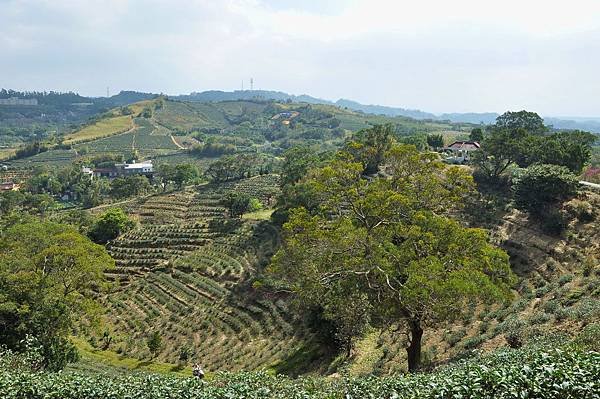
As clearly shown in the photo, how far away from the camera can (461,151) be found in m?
67.0

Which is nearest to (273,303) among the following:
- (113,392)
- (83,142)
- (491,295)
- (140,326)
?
(140,326)

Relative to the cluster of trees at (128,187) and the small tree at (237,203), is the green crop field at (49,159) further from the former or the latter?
the small tree at (237,203)

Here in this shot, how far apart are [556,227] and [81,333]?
38.8 metres

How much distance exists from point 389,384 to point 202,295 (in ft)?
107

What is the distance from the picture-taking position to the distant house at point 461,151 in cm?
6125

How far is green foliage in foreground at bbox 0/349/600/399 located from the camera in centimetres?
825

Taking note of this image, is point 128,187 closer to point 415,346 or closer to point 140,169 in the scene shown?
point 140,169

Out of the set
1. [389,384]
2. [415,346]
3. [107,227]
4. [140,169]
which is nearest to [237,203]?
[107,227]

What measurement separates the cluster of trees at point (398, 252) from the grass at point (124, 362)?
12.9 metres

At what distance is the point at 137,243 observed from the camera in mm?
55344

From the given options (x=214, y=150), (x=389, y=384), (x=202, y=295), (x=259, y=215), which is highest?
(x=389, y=384)

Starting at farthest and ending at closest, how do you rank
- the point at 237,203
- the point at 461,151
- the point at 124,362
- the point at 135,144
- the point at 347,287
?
the point at 135,144 < the point at 461,151 < the point at 237,203 < the point at 124,362 < the point at 347,287

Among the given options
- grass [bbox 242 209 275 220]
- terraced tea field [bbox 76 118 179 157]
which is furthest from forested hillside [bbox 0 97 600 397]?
terraced tea field [bbox 76 118 179 157]

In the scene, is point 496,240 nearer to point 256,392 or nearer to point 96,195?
point 256,392
